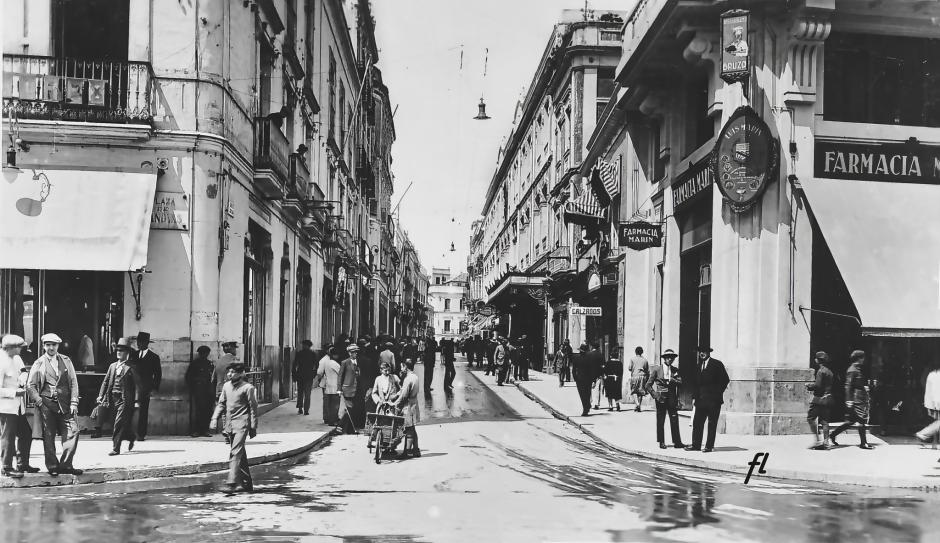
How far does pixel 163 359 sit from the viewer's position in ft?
50.2

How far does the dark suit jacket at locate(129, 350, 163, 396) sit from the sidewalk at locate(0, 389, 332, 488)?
0.88 meters

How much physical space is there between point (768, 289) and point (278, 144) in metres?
11.4

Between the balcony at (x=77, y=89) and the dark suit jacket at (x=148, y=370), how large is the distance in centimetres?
398

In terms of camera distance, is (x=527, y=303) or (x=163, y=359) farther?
(x=527, y=303)

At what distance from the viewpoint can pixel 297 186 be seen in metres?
23.9

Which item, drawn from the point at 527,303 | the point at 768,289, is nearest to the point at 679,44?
the point at 768,289

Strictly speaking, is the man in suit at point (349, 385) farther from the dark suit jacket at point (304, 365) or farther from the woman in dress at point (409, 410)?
the dark suit jacket at point (304, 365)

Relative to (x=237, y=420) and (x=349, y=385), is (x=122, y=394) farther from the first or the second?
(x=349, y=385)

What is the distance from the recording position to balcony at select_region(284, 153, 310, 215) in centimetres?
2269

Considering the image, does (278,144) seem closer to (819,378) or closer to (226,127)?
(226,127)

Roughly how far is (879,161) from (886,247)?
1990 millimetres

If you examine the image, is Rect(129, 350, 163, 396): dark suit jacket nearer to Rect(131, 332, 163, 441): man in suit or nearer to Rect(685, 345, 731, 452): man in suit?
Rect(131, 332, 163, 441): man in suit

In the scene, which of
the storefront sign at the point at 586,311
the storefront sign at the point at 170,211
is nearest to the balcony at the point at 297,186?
the storefront sign at the point at 170,211

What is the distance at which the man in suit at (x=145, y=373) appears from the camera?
14352 millimetres
